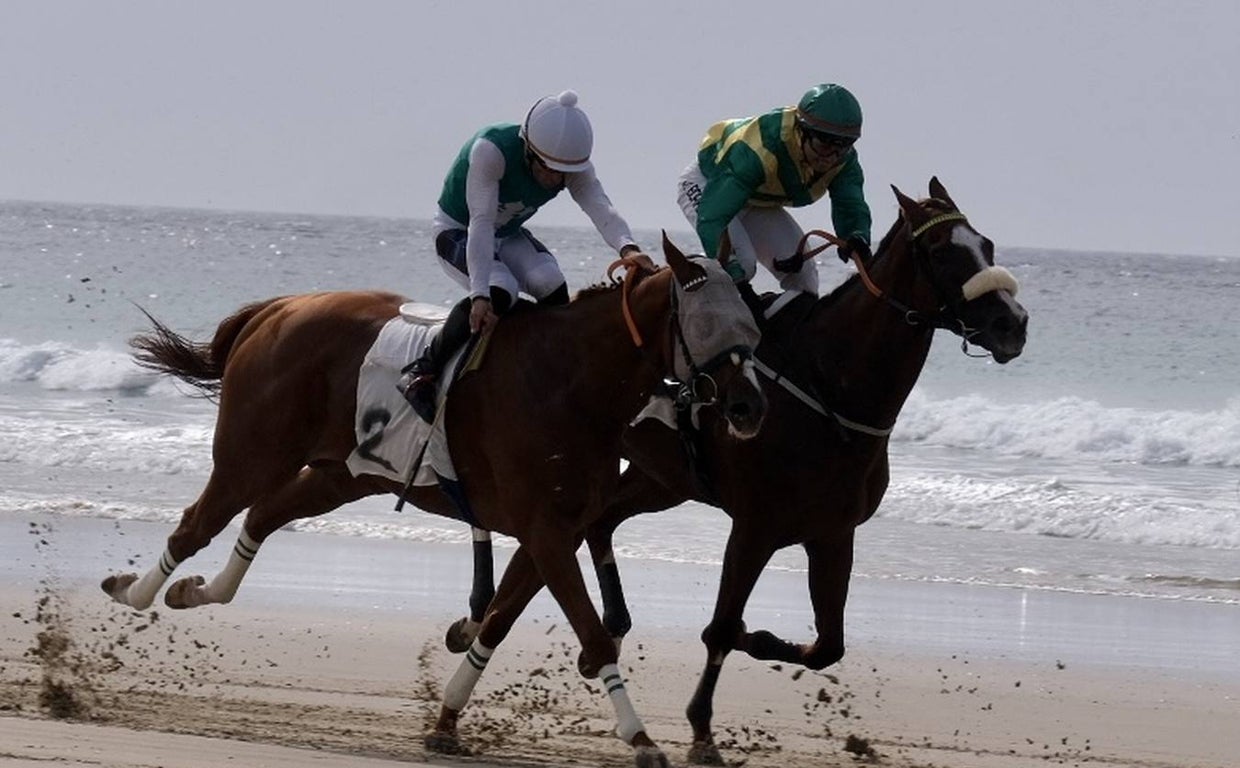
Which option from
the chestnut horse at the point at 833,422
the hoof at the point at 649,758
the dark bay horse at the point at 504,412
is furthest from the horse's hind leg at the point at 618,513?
the hoof at the point at 649,758

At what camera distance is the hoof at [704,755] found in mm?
7741

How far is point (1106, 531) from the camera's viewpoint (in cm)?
1553

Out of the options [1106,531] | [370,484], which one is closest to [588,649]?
[370,484]

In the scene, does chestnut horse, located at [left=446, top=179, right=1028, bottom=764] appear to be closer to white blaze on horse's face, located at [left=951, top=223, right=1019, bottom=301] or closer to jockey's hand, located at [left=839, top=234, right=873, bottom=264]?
white blaze on horse's face, located at [left=951, top=223, right=1019, bottom=301]

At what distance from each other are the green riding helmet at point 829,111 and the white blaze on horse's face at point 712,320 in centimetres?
140

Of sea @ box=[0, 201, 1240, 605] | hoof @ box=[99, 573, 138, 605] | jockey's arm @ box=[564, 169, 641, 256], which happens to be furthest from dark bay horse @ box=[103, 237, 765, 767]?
sea @ box=[0, 201, 1240, 605]

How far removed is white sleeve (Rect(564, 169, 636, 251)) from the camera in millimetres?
7984

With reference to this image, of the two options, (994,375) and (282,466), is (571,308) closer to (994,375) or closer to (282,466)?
(282,466)

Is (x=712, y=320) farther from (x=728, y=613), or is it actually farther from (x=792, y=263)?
(x=792, y=263)

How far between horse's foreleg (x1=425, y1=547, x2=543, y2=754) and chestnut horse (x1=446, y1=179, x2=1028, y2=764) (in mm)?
749

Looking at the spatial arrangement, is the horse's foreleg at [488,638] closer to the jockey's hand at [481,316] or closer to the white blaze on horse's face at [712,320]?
the jockey's hand at [481,316]

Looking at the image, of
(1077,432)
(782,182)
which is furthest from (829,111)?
(1077,432)

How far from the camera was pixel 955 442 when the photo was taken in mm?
22125

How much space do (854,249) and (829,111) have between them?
1.88ft
